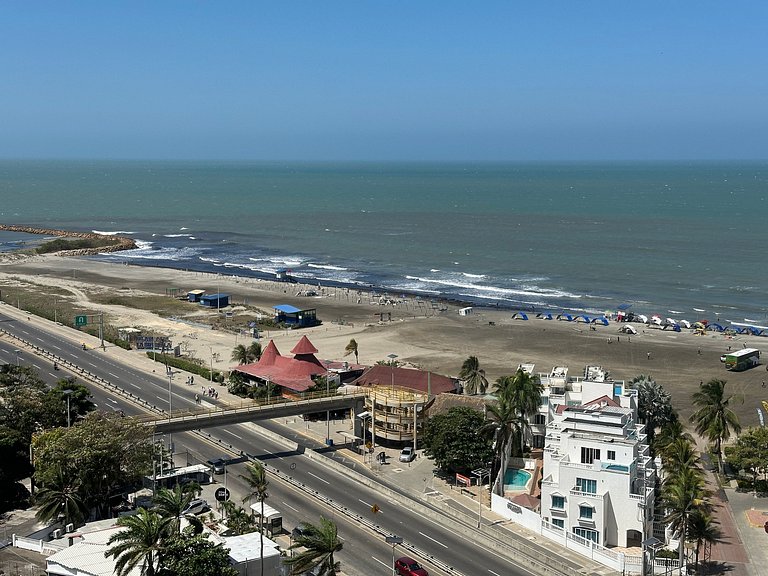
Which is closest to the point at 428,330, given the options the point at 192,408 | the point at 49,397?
the point at 192,408

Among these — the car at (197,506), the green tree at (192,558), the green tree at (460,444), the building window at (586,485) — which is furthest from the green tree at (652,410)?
the green tree at (192,558)

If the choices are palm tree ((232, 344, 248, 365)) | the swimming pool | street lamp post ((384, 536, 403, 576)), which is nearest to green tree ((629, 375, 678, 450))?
the swimming pool

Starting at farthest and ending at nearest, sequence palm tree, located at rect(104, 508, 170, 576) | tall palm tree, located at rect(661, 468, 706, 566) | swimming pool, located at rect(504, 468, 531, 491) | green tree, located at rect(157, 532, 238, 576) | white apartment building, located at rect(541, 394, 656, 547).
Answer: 1. swimming pool, located at rect(504, 468, 531, 491)
2. white apartment building, located at rect(541, 394, 656, 547)
3. tall palm tree, located at rect(661, 468, 706, 566)
4. green tree, located at rect(157, 532, 238, 576)
5. palm tree, located at rect(104, 508, 170, 576)

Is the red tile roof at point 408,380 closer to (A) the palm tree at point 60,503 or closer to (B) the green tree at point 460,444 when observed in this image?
(B) the green tree at point 460,444

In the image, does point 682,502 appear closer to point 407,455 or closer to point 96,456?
point 407,455

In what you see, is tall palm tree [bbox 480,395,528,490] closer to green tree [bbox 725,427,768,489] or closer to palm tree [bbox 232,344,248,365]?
green tree [bbox 725,427,768,489]

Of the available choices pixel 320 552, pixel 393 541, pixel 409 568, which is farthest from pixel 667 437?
pixel 320 552
